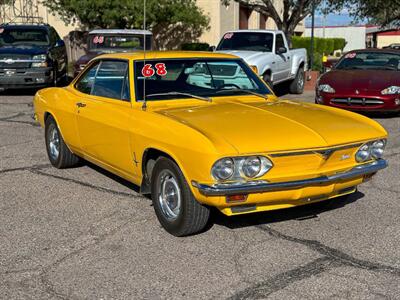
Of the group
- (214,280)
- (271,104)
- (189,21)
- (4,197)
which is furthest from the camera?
(189,21)

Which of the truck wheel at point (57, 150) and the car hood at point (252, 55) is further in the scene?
the car hood at point (252, 55)

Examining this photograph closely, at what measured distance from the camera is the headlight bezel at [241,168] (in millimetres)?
3951

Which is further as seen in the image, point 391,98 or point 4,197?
point 391,98

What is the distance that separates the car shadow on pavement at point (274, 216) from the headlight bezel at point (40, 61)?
9797mm

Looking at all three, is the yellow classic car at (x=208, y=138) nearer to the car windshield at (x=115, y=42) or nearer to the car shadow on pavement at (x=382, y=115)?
the car shadow on pavement at (x=382, y=115)

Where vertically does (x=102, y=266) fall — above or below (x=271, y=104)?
below

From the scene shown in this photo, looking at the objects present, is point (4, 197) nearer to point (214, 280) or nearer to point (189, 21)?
point (214, 280)

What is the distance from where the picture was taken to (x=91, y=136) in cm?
561

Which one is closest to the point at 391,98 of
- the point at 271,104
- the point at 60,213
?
the point at 271,104

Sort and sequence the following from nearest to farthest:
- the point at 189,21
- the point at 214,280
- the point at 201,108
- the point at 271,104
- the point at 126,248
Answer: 1. the point at 214,280
2. the point at 126,248
3. the point at 201,108
4. the point at 271,104
5. the point at 189,21

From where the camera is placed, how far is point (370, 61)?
1191 centimetres

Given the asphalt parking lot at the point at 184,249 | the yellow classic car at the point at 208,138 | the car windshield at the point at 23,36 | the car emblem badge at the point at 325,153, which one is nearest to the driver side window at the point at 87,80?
the yellow classic car at the point at 208,138

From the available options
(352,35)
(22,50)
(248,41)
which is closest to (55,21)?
(22,50)

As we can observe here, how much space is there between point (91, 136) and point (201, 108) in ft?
4.32
